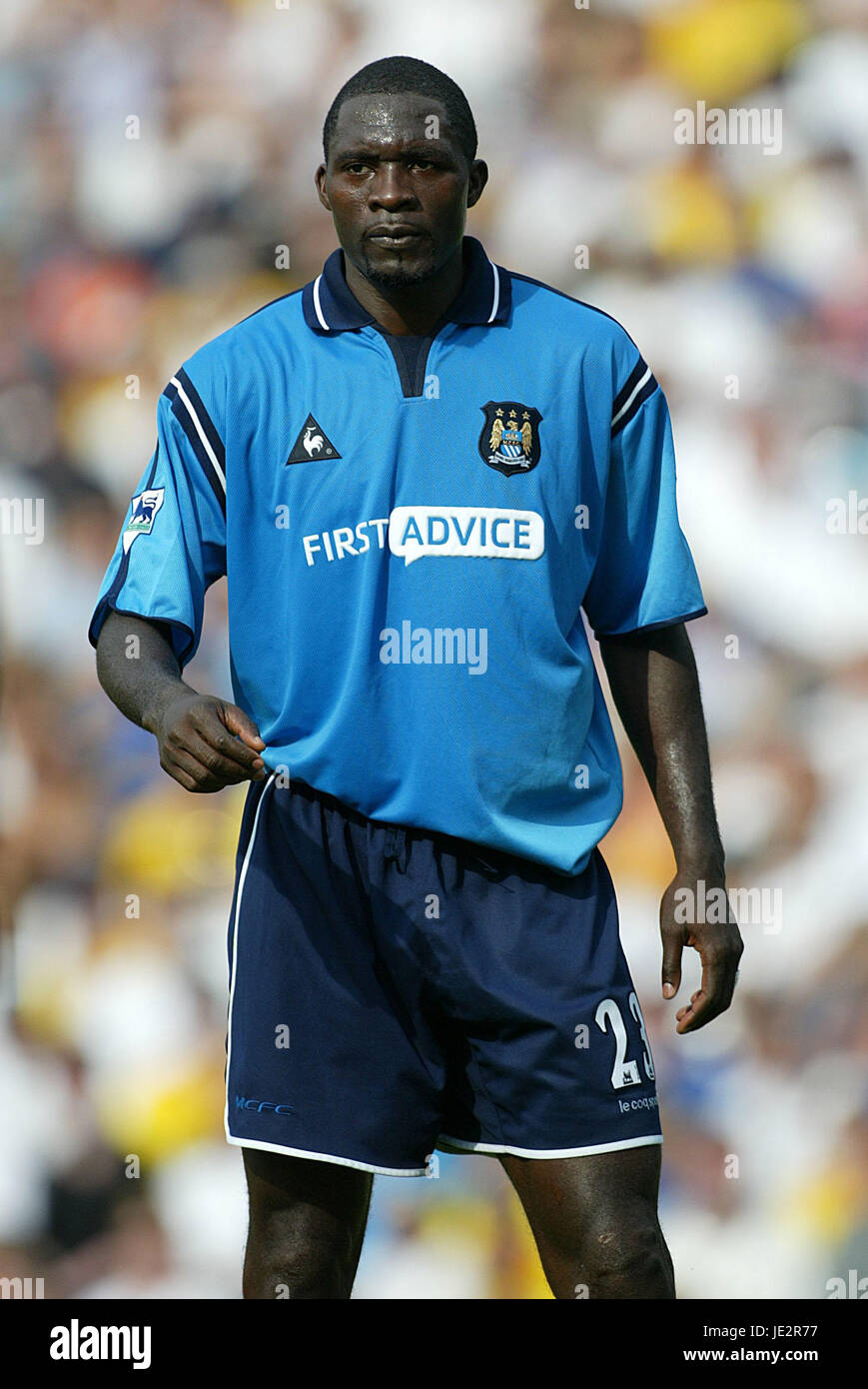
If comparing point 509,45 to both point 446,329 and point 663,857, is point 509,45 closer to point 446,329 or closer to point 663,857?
point 446,329

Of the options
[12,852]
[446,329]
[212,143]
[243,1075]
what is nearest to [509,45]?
[212,143]

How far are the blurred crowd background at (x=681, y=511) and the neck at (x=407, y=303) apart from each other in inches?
38.4

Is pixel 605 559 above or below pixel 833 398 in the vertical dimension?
below

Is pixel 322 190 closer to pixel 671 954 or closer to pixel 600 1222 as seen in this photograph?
pixel 671 954

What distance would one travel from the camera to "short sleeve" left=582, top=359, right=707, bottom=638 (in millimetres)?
1792

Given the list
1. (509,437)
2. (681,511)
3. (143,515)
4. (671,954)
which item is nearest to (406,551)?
(509,437)

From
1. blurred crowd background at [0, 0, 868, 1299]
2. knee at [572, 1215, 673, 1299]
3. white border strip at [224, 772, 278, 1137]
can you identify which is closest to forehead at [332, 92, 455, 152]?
white border strip at [224, 772, 278, 1137]

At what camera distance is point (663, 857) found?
8.76 ft

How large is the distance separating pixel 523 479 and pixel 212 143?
4.22ft

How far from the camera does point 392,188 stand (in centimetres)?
169

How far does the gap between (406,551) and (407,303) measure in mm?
287

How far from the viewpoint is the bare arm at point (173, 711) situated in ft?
4.64

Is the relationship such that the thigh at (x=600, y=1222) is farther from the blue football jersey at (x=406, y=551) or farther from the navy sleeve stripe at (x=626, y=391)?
A: the navy sleeve stripe at (x=626, y=391)

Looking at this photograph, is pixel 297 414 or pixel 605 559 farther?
pixel 605 559
